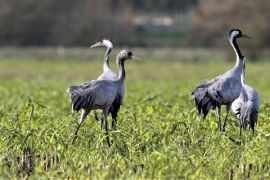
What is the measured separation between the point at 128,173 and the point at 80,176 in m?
0.49

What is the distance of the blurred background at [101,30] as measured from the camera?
51.6 metres

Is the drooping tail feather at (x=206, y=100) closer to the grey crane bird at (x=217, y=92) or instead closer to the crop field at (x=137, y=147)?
the grey crane bird at (x=217, y=92)

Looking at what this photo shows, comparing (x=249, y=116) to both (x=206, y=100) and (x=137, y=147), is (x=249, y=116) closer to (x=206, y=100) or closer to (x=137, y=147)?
(x=206, y=100)

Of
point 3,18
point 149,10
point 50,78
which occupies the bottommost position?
point 50,78

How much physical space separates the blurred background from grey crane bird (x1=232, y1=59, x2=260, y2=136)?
38.4 meters

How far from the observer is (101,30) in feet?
200

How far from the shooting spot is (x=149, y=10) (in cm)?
10019

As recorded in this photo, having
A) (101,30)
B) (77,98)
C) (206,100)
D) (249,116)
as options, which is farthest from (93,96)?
(101,30)

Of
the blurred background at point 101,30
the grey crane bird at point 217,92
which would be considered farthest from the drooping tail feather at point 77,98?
the blurred background at point 101,30

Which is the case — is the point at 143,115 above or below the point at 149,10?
below

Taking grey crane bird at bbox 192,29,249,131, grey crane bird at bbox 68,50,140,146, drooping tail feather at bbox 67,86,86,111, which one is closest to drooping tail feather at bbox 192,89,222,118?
grey crane bird at bbox 192,29,249,131

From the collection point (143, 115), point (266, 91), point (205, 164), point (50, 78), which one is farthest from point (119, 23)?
point (205, 164)

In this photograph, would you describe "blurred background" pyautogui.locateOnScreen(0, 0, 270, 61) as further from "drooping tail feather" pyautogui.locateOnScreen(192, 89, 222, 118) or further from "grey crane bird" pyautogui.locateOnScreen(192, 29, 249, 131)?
"drooping tail feather" pyautogui.locateOnScreen(192, 89, 222, 118)

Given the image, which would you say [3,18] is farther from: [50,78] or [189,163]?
[189,163]
